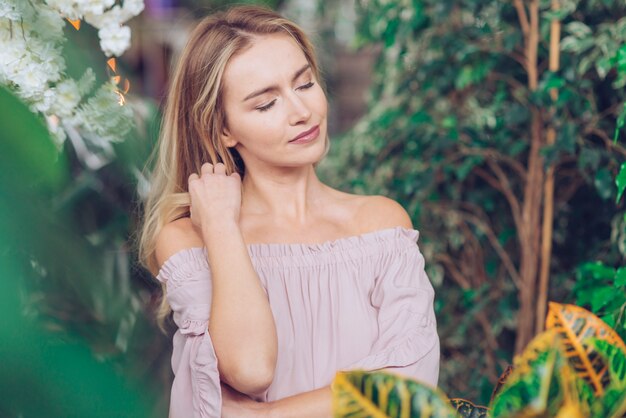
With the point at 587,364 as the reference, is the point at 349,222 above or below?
below

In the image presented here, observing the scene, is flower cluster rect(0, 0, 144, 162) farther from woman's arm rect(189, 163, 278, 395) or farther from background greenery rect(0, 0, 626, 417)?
woman's arm rect(189, 163, 278, 395)

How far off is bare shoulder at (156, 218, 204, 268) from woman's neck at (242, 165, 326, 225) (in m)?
0.12

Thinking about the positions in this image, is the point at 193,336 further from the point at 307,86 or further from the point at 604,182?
the point at 604,182

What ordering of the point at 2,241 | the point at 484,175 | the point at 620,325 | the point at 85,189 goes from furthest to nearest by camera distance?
the point at 484,175, the point at 85,189, the point at 620,325, the point at 2,241

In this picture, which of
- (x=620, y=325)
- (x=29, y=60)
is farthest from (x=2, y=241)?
(x=620, y=325)

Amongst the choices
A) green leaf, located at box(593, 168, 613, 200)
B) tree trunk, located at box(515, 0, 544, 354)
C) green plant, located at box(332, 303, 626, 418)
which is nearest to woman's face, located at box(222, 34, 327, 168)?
green plant, located at box(332, 303, 626, 418)

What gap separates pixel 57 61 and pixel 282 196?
488 mm

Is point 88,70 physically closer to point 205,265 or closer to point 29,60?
point 29,60

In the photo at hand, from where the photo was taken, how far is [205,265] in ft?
4.41

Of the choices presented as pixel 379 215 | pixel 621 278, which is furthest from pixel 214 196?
pixel 621 278

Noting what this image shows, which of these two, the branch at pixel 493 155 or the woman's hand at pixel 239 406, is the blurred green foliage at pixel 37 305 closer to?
the woman's hand at pixel 239 406

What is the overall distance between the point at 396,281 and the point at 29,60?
2.51 feet

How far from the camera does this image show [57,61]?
1.36 metres

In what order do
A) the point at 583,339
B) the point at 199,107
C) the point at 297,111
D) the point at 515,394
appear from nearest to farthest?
the point at 515,394
the point at 583,339
the point at 297,111
the point at 199,107
